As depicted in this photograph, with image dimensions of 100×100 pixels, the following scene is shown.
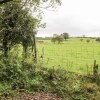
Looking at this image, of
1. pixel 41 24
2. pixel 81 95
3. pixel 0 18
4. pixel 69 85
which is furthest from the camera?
pixel 41 24

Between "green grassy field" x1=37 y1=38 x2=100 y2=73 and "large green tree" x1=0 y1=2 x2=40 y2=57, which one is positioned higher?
"large green tree" x1=0 y1=2 x2=40 y2=57

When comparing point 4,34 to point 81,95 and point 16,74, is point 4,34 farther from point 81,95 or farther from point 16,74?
point 81,95

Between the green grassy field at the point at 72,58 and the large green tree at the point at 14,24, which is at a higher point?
the large green tree at the point at 14,24

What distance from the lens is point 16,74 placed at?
46.4 ft

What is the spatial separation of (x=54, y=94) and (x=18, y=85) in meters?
1.90

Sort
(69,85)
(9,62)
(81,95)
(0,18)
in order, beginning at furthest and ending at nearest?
(0,18), (9,62), (69,85), (81,95)

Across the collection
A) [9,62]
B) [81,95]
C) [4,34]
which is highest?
[4,34]

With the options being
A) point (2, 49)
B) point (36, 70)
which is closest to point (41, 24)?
point (2, 49)

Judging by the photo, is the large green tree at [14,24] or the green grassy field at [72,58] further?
the green grassy field at [72,58]

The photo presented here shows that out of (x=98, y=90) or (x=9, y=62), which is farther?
(x=9, y=62)

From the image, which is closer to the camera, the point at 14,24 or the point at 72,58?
the point at 14,24

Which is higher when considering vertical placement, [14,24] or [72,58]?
[14,24]

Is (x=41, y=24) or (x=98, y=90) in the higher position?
(x=41, y=24)

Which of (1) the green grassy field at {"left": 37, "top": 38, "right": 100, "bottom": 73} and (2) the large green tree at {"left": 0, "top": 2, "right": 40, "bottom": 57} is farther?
(1) the green grassy field at {"left": 37, "top": 38, "right": 100, "bottom": 73}
